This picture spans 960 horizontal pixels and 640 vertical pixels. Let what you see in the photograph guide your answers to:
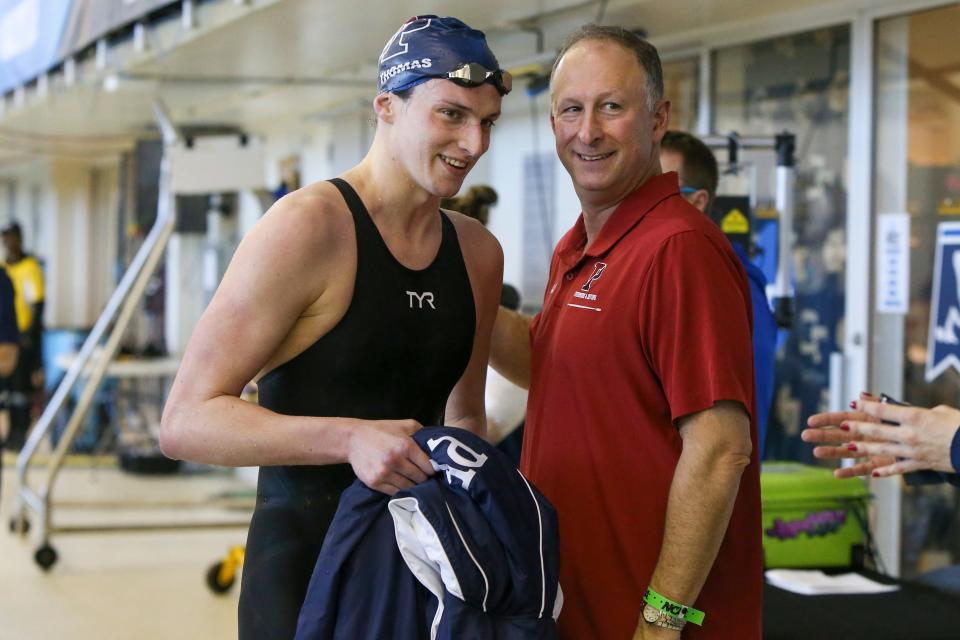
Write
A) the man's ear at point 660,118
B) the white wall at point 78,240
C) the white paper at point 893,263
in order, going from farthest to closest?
1. the white wall at point 78,240
2. the white paper at point 893,263
3. the man's ear at point 660,118

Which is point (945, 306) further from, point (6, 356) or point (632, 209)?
point (6, 356)

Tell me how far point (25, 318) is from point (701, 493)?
935 cm

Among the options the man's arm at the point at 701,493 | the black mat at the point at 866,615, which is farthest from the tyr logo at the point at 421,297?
the black mat at the point at 866,615

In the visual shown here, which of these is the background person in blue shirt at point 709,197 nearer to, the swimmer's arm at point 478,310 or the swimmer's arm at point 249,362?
the swimmer's arm at point 478,310

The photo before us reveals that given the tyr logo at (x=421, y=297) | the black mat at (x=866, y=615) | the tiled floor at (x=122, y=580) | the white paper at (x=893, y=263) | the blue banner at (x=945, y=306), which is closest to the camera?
the tyr logo at (x=421, y=297)

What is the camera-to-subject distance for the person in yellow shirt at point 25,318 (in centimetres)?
973

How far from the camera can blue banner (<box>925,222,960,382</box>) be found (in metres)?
4.68

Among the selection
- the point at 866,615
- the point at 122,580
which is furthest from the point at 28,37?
the point at 866,615

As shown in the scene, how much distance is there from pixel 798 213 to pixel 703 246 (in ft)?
13.0

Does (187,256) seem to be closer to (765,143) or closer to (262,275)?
(765,143)

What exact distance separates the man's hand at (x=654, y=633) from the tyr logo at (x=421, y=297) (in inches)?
21.7

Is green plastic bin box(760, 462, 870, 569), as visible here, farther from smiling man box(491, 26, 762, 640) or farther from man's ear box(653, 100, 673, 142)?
man's ear box(653, 100, 673, 142)

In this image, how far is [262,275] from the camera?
1.56 meters

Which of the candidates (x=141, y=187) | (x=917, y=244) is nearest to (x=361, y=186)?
(x=917, y=244)
